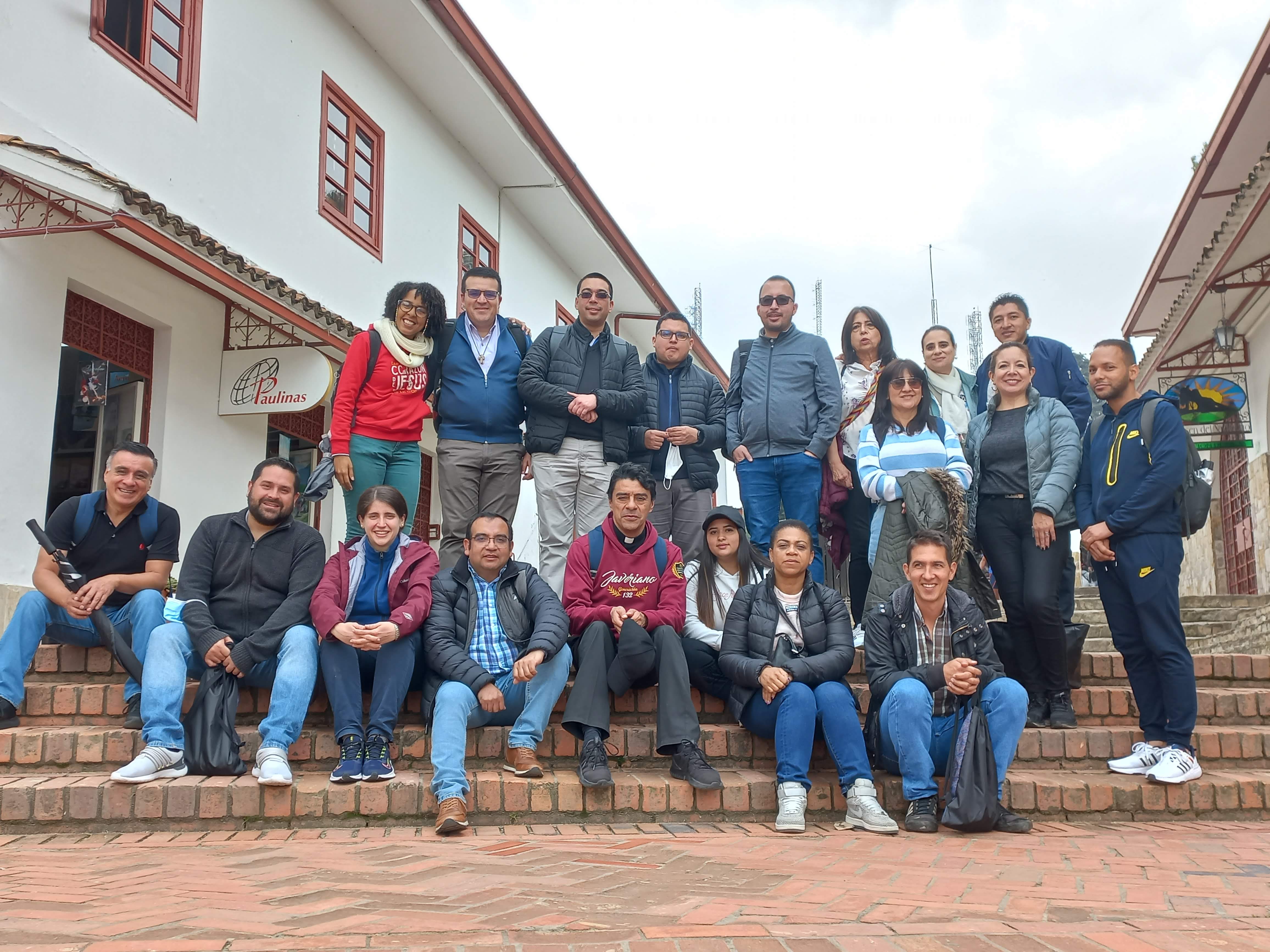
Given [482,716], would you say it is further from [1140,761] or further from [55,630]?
[1140,761]

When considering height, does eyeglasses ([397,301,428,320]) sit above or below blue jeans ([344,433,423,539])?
above

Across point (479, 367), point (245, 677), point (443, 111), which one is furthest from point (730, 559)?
point (443, 111)

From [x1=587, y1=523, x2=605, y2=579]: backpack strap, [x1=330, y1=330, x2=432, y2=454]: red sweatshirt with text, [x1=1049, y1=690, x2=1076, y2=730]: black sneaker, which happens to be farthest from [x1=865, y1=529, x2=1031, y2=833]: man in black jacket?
[x1=330, y1=330, x2=432, y2=454]: red sweatshirt with text

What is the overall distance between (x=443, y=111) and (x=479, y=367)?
8334 millimetres

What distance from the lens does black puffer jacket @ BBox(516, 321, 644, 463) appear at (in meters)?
6.05

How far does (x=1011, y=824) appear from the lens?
436 centimetres

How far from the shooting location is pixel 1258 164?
859 centimetres

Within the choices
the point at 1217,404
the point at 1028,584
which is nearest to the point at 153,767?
the point at 1028,584

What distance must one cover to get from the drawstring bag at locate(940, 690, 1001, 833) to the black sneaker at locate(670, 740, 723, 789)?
3.23ft

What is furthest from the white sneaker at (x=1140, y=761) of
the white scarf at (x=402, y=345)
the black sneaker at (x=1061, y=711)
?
the white scarf at (x=402, y=345)

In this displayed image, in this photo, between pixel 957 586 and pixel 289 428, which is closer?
pixel 957 586

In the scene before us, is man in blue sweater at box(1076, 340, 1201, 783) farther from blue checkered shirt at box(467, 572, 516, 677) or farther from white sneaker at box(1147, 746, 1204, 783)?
blue checkered shirt at box(467, 572, 516, 677)

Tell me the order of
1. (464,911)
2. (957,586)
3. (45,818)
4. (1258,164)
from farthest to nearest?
(1258,164), (957,586), (45,818), (464,911)

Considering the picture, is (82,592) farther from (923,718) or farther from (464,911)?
(923,718)
